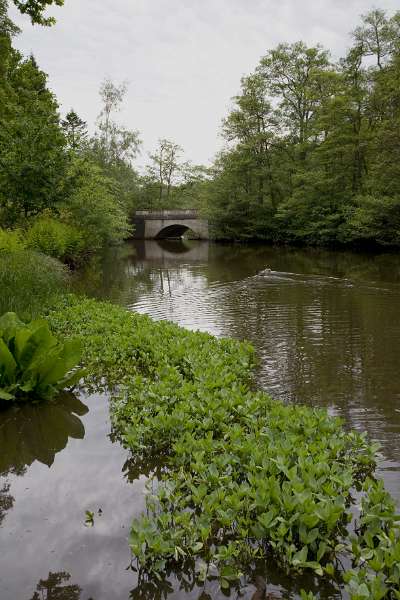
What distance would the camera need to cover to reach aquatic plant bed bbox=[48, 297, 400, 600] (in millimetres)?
2707

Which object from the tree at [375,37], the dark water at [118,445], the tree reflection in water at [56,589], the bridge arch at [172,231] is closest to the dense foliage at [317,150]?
the tree at [375,37]

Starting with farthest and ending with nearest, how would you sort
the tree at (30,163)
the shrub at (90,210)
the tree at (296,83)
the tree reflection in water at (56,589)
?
1. the tree at (296,83)
2. the shrub at (90,210)
3. the tree at (30,163)
4. the tree reflection in water at (56,589)

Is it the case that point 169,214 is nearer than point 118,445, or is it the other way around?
point 118,445

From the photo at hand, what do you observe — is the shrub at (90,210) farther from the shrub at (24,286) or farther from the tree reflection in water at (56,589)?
the tree reflection in water at (56,589)

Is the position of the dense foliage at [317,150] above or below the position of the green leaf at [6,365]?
above

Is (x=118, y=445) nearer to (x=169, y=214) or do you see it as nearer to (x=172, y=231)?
(x=169, y=214)

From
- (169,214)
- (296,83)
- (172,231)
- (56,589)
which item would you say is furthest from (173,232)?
(56,589)

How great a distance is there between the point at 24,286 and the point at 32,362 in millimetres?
3333

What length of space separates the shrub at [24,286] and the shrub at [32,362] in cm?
179

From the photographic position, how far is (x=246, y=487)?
313 centimetres

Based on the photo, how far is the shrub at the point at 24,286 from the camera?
23.4ft

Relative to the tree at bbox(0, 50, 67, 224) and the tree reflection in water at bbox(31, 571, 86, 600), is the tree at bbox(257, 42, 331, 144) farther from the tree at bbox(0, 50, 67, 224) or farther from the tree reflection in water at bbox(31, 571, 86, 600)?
the tree reflection in water at bbox(31, 571, 86, 600)

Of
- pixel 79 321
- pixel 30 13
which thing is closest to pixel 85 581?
pixel 79 321

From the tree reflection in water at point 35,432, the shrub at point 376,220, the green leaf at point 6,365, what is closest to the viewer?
the tree reflection in water at point 35,432
